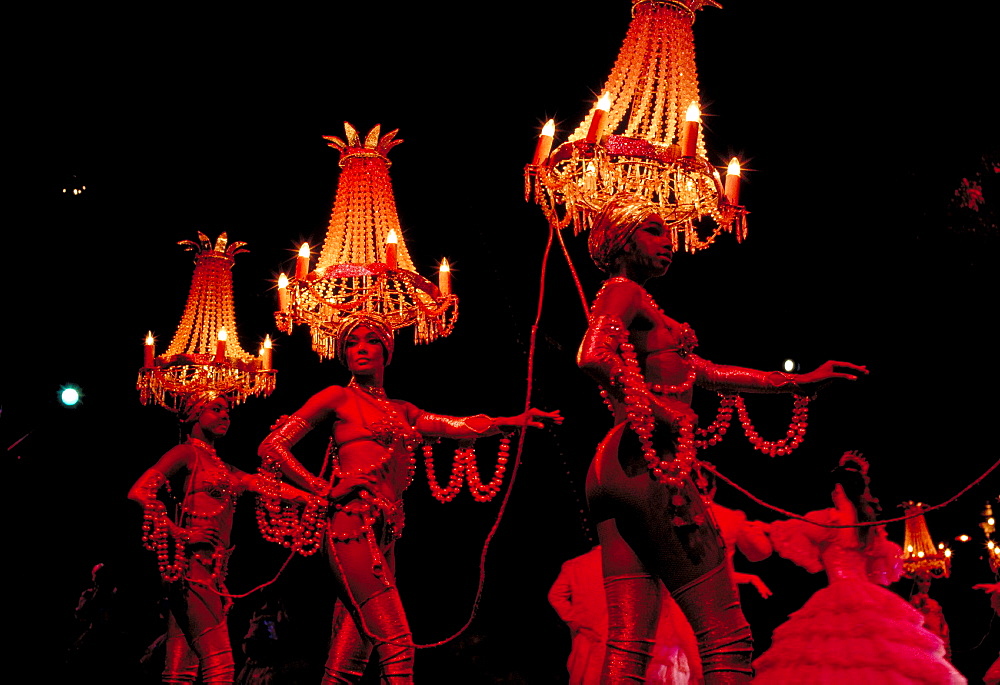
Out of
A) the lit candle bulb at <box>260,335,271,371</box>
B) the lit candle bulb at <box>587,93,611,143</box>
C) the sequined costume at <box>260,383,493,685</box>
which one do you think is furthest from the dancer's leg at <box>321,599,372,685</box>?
the lit candle bulb at <box>260,335,271,371</box>

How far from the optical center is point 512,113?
5.99 m

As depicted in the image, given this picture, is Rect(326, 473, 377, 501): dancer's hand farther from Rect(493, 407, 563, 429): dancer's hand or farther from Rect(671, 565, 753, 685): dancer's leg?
Rect(671, 565, 753, 685): dancer's leg

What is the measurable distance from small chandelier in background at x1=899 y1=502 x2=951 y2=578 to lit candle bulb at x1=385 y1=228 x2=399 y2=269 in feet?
15.5

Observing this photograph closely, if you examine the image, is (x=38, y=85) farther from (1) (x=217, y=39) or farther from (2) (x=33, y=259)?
(2) (x=33, y=259)

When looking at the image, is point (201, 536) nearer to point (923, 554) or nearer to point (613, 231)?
point (613, 231)

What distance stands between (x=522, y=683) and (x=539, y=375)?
2008 mm

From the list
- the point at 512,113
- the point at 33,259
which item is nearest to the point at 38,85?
the point at 33,259

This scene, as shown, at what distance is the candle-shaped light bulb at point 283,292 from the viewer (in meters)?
5.02

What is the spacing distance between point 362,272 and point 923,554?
514 centimetres

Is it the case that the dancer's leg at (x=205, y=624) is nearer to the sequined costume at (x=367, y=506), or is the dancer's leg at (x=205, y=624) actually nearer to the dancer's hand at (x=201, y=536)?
the dancer's hand at (x=201, y=536)

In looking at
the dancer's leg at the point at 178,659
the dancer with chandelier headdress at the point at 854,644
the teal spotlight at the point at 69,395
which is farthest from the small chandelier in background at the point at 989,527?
the teal spotlight at the point at 69,395

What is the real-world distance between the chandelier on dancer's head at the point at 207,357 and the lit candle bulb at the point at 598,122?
10.9 ft

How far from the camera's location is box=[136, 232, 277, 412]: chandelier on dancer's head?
627 cm

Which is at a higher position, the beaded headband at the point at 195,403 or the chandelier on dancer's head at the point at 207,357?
the chandelier on dancer's head at the point at 207,357
